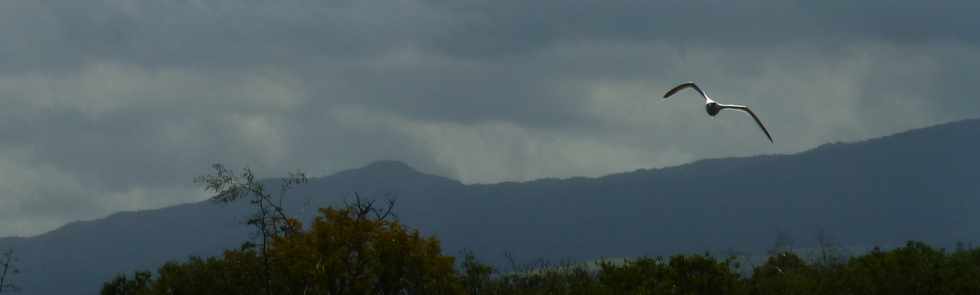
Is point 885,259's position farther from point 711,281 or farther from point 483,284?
point 483,284

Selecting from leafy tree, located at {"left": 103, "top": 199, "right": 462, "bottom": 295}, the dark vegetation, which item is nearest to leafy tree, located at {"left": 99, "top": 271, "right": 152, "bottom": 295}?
the dark vegetation

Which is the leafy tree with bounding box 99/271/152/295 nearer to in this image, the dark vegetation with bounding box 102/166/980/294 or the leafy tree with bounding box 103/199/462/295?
the dark vegetation with bounding box 102/166/980/294

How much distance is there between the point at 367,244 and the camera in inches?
2144

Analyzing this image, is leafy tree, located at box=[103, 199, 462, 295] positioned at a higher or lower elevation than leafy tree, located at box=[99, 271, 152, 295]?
lower

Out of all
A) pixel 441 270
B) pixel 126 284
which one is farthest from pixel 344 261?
pixel 126 284

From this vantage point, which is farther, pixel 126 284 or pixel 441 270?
pixel 126 284

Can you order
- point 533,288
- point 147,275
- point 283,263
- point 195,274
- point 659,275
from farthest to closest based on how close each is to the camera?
1. point 147,275
2. point 195,274
3. point 283,263
4. point 533,288
5. point 659,275

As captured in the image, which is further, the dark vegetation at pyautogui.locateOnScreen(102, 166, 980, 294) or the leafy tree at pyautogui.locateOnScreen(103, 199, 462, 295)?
the leafy tree at pyautogui.locateOnScreen(103, 199, 462, 295)

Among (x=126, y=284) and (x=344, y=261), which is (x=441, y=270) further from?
(x=126, y=284)

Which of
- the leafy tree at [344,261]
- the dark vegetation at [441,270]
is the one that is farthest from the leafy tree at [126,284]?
the leafy tree at [344,261]

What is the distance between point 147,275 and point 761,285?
43.3 metres

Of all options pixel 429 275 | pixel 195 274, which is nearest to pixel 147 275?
pixel 195 274

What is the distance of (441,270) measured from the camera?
55.1 meters

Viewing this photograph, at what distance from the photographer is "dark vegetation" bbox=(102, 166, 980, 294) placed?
39.6 m
